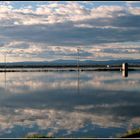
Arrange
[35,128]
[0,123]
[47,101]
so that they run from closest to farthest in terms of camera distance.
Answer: [35,128] < [0,123] < [47,101]

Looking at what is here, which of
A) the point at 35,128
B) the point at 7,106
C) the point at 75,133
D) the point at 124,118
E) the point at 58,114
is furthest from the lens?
the point at 7,106

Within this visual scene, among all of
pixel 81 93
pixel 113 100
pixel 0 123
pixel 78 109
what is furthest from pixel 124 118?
pixel 81 93

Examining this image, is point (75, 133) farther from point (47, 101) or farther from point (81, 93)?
point (81, 93)

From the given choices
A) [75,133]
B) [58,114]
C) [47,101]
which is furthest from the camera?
[47,101]

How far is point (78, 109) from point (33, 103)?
5.42 m

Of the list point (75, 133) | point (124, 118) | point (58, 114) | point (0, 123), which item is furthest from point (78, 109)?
point (75, 133)

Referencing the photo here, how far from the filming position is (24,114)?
25938mm

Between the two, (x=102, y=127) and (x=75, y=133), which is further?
→ (x=102, y=127)

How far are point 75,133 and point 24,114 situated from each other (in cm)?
758

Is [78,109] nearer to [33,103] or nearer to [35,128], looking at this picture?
[33,103]

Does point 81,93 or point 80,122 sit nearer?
point 80,122

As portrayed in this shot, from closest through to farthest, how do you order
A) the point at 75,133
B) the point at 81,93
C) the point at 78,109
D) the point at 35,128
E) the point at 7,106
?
the point at 75,133
the point at 35,128
the point at 78,109
the point at 7,106
the point at 81,93

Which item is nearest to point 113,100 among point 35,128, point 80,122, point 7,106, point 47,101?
point 47,101

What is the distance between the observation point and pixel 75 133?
19.0 m
